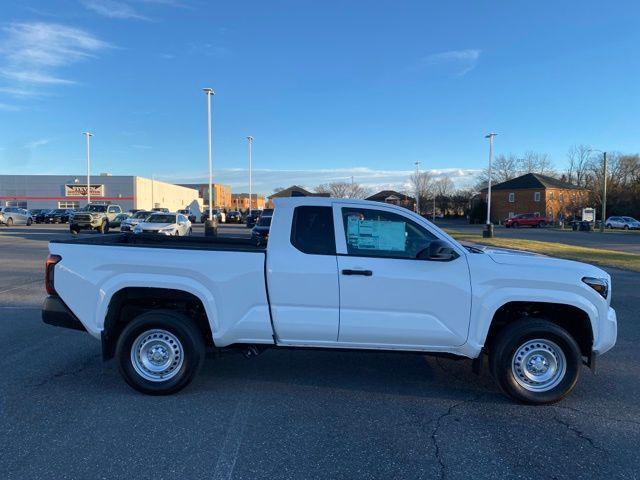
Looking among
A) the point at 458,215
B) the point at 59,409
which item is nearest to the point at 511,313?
the point at 59,409

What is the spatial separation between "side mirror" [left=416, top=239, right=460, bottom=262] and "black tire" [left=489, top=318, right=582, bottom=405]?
36.0 inches

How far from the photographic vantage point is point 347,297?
4645mm

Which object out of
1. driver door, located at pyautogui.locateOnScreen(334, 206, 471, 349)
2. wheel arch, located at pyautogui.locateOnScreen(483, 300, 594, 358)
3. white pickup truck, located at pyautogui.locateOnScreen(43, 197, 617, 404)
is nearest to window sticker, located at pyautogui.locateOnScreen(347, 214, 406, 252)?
white pickup truck, located at pyautogui.locateOnScreen(43, 197, 617, 404)

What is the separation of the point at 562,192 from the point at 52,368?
78533 millimetres

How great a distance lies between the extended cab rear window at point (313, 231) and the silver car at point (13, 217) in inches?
1887

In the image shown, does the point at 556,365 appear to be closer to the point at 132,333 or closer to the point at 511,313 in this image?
the point at 511,313

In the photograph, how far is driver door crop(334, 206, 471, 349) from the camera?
461 centimetres

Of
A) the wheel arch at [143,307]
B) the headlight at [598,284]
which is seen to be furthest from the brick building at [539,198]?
the wheel arch at [143,307]

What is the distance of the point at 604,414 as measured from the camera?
14.8 ft

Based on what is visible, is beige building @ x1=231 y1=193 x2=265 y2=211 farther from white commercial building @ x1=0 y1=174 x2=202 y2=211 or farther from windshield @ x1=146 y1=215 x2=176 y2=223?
windshield @ x1=146 y1=215 x2=176 y2=223

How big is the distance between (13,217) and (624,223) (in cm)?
6406

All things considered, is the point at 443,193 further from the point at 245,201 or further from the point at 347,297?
the point at 347,297

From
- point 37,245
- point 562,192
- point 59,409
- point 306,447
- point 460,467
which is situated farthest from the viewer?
point 562,192

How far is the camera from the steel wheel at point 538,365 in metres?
4.71
